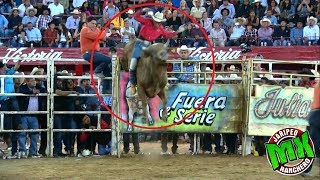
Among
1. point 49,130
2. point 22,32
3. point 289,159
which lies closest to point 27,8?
point 22,32

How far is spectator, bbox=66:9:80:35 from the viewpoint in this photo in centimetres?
2464

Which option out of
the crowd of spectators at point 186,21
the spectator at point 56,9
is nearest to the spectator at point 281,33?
the crowd of spectators at point 186,21

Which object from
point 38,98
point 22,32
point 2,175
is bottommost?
point 2,175

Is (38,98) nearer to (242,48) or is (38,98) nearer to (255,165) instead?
(255,165)

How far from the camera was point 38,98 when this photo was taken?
17.6 meters

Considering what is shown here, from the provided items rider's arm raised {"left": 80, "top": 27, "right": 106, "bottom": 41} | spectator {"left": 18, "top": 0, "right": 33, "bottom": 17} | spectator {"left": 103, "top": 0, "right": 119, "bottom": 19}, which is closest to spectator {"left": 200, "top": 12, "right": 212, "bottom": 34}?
spectator {"left": 103, "top": 0, "right": 119, "bottom": 19}

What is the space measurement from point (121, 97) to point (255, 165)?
11.7 feet

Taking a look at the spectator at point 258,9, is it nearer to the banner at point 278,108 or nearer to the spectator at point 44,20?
the spectator at point 44,20

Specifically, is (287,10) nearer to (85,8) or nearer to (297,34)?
(297,34)

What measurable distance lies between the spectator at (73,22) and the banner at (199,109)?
757 cm

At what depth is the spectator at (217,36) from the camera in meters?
23.5

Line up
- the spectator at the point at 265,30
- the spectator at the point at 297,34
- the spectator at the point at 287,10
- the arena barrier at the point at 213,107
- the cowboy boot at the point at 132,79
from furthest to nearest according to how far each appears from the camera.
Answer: the spectator at the point at 287,10 < the spectator at the point at 265,30 < the spectator at the point at 297,34 < the arena barrier at the point at 213,107 < the cowboy boot at the point at 132,79

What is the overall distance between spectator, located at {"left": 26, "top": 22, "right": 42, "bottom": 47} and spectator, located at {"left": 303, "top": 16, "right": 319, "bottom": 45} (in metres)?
7.81

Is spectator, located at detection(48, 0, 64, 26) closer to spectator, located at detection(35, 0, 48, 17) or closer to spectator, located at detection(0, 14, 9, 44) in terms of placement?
spectator, located at detection(35, 0, 48, 17)
